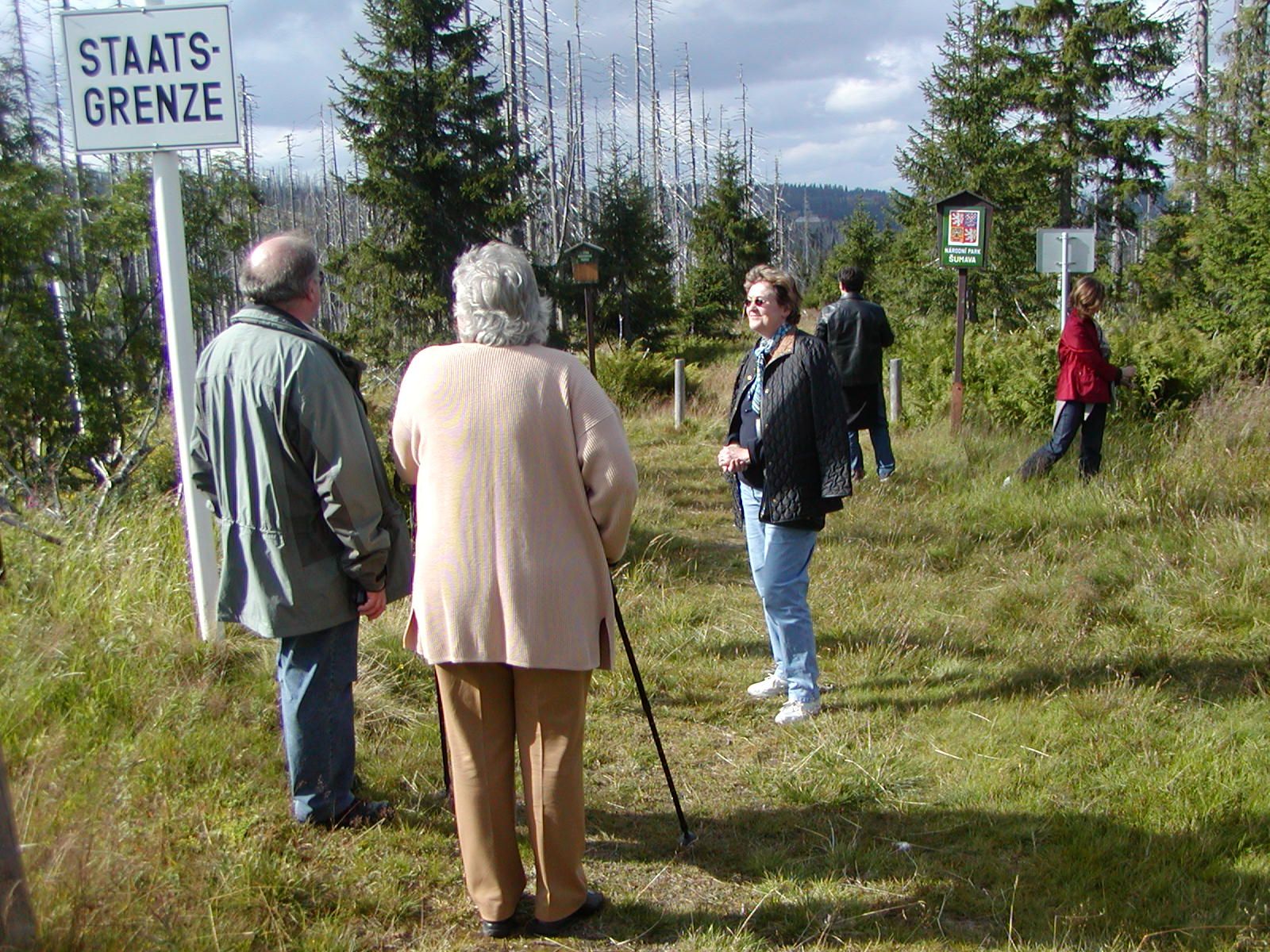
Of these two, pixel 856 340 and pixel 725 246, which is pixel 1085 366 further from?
pixel 725 246

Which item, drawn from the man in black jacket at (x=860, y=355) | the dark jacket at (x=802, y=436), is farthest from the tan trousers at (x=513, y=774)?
the man in black jacket at (x=860, y=355)

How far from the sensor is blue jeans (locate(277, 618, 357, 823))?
126 inches

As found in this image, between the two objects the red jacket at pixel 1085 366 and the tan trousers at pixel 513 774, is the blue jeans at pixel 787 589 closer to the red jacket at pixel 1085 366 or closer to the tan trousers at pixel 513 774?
the tan trousers at pixel 513 774

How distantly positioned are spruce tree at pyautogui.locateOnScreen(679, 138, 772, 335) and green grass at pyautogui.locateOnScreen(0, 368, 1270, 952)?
86.4ft

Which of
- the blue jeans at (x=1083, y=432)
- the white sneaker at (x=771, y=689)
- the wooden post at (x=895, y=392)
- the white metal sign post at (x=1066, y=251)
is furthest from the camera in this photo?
the wooden post at (x=895, y=392)

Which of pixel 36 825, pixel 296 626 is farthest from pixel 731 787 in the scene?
pixel 36 825

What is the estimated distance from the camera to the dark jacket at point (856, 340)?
8.42 m

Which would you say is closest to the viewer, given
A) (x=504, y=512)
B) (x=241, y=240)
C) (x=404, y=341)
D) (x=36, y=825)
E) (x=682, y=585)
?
(x=504, y=512)

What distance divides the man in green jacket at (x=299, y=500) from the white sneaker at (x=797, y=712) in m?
1.93

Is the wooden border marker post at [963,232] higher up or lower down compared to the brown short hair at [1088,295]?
higher up

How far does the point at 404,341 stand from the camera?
72.7 ft

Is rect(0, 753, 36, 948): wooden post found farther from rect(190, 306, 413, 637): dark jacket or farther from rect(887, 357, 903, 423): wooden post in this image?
rect(887, 357, 903, 423): wooden post

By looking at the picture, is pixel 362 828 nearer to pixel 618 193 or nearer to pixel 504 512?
pixel 504 512

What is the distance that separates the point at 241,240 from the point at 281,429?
923 cm
